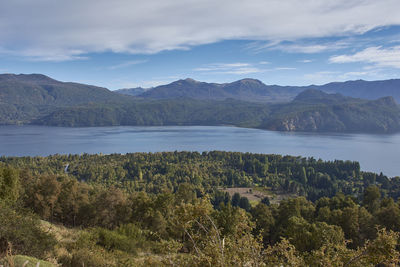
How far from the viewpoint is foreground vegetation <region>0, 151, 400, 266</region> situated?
5.82 metres

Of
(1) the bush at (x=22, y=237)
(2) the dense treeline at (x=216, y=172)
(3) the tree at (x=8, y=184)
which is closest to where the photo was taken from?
(1) the bush at (x=22, y=237)

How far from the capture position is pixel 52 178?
75.4 ft

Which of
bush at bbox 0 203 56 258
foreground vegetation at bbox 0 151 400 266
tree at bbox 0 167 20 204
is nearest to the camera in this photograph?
foreground vegetation at bbox 0 151 400 266

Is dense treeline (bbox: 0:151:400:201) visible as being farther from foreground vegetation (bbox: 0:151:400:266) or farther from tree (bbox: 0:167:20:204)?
tree (bbox: 0:167:20:204)

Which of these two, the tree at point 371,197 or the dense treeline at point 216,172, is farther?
the dense treeline at point 216,172

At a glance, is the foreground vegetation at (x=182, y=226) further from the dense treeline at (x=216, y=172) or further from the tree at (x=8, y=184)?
the dense treeline at (x=216, y=172)

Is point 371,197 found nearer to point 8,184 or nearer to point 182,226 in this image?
point 182,226

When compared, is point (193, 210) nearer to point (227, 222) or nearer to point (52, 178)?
point (227, 222)

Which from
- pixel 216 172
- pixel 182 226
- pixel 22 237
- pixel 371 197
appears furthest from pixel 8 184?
pixel 216 172

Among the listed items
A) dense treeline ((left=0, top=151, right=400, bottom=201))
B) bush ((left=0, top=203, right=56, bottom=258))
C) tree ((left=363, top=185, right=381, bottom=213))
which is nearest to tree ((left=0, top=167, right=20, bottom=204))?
bush ((left=0, top=203, right=56, bottom=258))

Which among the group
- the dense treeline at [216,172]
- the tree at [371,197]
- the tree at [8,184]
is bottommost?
the dense treeline at [216,172]

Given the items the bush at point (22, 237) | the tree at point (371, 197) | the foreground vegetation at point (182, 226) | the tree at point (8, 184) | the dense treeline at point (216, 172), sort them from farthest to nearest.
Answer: the dense treeline at point (216, 172) → the tree at point (371, 197) → the tree at point (8, 184) → the bush at point (22, 237) → the foreground vegetation at point (182, 226)

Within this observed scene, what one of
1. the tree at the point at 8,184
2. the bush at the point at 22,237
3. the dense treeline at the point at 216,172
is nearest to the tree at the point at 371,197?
the dense treeline at the point at 216,172

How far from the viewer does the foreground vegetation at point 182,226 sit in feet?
19.1
